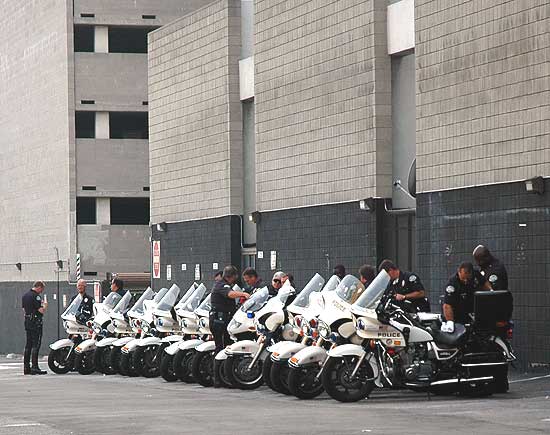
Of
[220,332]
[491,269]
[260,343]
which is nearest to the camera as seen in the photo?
[491,269]

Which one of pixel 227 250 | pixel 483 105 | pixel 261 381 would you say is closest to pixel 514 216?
pixel 483 105

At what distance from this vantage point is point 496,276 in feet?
71.2

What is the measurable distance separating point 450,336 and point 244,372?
4.17 m

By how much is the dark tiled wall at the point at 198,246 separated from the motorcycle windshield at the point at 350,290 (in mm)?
16815

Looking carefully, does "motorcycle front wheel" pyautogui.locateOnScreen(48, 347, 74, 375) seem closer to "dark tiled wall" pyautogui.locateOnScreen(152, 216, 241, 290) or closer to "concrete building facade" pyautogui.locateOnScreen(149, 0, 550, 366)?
"concrete building facade" pyautogui.locateOnScreen(149, 0, 550, 366)

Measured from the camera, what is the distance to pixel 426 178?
27969 millimetres

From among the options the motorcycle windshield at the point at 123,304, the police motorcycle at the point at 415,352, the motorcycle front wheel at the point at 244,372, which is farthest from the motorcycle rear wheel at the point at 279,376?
the motorcycle windshield at the point at 123,304

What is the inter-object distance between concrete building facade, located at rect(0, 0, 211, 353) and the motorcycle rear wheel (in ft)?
93.4

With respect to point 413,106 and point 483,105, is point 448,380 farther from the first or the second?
point 413,106

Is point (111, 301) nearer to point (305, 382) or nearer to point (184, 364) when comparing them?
point (184, 364)

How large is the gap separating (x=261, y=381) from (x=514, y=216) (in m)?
4.92

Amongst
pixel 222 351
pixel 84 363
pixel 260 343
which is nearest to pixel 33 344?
pixel 84 363

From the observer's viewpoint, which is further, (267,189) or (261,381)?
(267,189)

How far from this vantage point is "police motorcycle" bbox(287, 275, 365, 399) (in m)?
20.8
